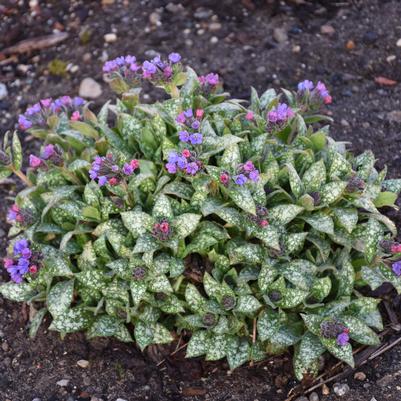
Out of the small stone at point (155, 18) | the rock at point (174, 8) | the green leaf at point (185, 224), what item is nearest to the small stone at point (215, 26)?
the rock at point (174, 8)

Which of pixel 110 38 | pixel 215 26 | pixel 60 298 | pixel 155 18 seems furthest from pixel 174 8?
pixel 60 298

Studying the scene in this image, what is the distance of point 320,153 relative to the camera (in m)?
3.96

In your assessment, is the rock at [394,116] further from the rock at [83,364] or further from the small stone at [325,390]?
the rock at [83,364]

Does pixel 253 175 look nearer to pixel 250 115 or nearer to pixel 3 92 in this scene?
pixel 250 115

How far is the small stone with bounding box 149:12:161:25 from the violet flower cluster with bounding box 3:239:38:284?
285 centimetres

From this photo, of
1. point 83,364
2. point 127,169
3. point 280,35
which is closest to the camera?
point 127,169

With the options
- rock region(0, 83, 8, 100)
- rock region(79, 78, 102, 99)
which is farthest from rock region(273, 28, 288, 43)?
rock region(0, 83, 8, 100)

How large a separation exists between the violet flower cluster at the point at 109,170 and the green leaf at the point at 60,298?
67cm

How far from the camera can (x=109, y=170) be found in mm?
3498

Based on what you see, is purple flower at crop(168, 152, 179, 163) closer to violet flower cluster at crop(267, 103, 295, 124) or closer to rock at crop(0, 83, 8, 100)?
violet flower cluster at crop(267, 103, 295, 124)

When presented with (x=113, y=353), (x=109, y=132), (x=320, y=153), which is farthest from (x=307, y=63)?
(x=113, y=353)

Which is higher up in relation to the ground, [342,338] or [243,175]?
[243,175]

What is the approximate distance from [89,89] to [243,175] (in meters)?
2.43

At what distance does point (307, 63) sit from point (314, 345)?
2.74 m
